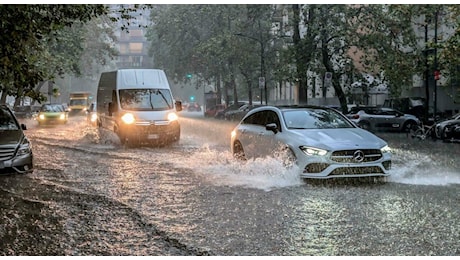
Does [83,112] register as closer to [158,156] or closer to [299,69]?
[299,69]

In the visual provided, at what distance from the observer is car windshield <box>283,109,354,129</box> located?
34.2ft

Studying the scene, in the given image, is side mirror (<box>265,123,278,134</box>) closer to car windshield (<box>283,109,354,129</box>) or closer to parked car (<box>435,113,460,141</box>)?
car windshield (<box>283,109,354,129</box>)

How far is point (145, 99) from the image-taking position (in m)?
18.5

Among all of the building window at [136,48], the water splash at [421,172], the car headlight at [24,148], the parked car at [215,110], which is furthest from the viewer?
the building window at [136,48]

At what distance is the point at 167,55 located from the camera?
54812 mm

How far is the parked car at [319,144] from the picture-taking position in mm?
9164

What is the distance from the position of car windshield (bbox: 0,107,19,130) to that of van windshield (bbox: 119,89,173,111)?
5.82 metres

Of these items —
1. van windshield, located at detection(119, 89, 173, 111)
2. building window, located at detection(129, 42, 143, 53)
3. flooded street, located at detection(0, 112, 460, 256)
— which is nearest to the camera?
flooded street, located at detection(0, 112, 460, 256)

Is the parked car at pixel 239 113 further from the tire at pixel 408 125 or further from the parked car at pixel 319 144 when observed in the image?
the parked car at pixel 319 144

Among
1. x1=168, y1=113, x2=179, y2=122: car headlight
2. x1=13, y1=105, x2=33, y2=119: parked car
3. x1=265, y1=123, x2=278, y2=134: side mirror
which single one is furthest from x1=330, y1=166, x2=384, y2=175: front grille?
x1=13, y1=105, x2=33, y2=119: parked car

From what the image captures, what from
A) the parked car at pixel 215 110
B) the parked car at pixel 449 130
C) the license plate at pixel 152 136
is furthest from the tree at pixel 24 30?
the parked car at pixel 215 110

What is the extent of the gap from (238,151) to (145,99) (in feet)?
23.3

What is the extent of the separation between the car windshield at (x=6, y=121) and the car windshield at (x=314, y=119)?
20.2 feet
